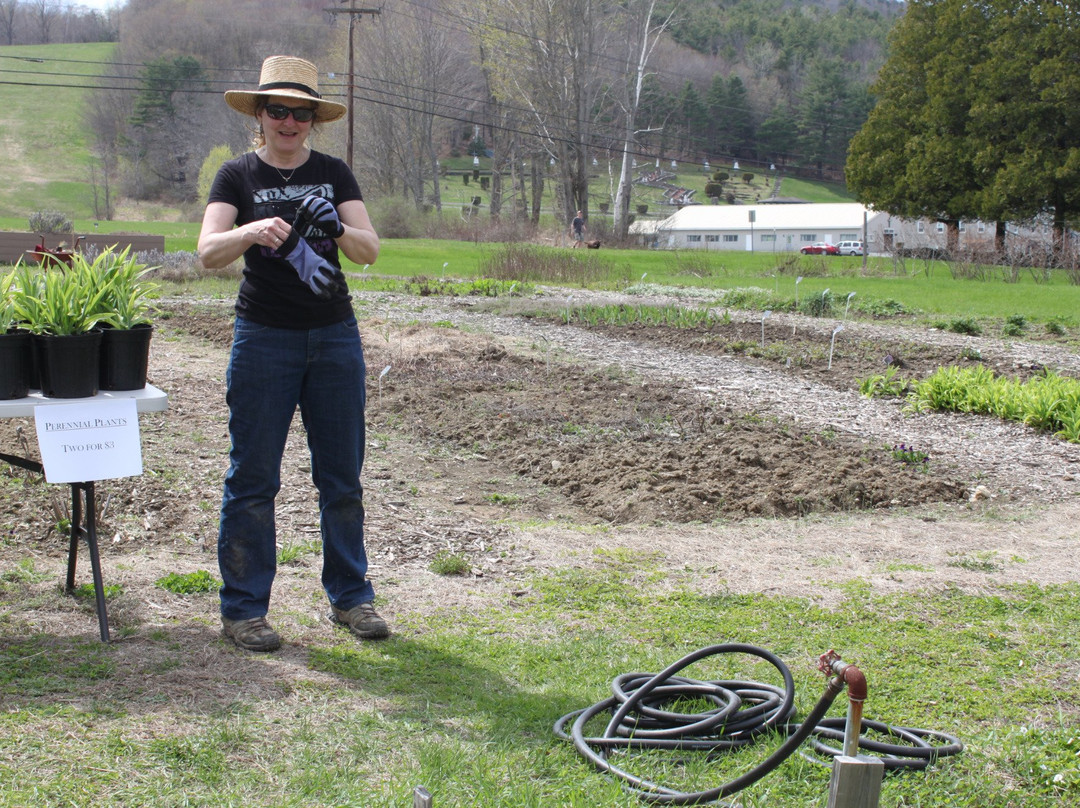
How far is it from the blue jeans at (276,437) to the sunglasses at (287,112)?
69 cm

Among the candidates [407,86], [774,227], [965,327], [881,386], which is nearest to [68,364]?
[881,386]

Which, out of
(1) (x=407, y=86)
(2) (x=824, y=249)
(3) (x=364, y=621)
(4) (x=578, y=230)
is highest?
(1) (x=407, y=86)

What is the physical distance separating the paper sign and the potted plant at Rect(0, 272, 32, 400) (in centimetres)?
14

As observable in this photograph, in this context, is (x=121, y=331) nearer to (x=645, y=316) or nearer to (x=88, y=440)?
(x=88, y=440)

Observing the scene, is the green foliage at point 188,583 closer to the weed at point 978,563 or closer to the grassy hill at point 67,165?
the weed at point 978,563

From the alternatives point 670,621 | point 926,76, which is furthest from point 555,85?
point 670,621

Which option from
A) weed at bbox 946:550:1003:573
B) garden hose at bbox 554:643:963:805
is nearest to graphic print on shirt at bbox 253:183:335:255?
garden hose at bbox 554:643:963:805

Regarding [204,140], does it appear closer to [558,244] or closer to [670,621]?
[558,244]

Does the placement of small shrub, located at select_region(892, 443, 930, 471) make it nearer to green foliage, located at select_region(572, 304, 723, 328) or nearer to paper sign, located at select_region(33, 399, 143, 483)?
paper sign, located at select_region(33, 399, 143, 483)

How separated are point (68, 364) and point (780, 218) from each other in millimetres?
66200

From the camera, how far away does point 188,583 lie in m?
3.96

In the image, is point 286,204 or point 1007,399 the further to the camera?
point 1007,399

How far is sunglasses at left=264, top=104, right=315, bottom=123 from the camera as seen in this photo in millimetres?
3332

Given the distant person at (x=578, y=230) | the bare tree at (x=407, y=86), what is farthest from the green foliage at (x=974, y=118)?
the bare tree at (x=407, y=86)
